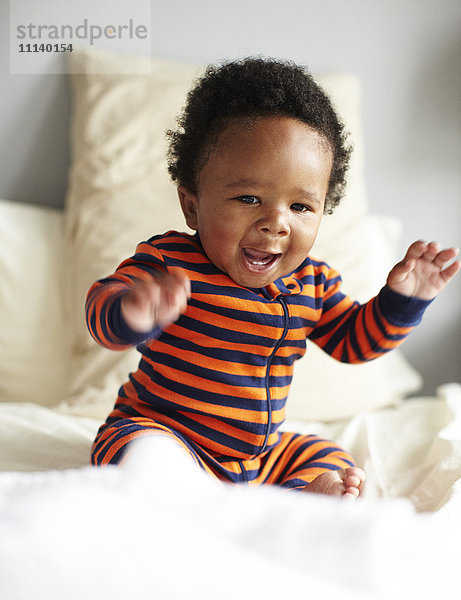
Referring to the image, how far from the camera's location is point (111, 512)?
392 mm

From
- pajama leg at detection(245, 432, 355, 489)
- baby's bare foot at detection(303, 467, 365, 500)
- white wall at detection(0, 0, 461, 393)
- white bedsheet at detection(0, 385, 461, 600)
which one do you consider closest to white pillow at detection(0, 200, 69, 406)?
white wall at detection(0, 0, 461, 393)

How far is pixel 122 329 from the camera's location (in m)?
0.60

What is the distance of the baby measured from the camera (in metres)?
0.66

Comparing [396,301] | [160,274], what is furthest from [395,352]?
[160,274]

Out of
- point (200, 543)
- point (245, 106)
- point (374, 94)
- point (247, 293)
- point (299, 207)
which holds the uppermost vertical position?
point (374, 94)

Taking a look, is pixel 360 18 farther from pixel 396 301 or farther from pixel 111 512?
pixel 111 512

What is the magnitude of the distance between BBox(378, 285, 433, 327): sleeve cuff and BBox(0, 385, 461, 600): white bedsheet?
352 millimetres

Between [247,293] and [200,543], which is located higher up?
[247,293]

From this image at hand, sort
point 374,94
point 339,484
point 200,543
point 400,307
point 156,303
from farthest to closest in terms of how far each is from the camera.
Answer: point 374,94 < point 400,307 < point 339,484 < point 156,303 < point 200,543

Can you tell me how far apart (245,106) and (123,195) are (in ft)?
1.60

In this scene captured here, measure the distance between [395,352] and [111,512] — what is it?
3.38ft

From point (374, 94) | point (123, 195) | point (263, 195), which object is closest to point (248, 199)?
point (263, 195)

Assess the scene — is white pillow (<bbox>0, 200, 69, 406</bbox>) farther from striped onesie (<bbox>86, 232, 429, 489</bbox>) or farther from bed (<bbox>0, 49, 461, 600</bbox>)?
striped onesie (<bbox>86, 232, 429, 489</bbox>)

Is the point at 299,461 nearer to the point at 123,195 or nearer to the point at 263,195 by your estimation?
the point at 263,195
